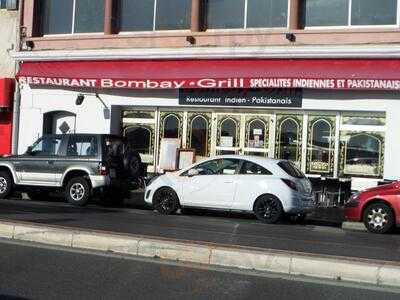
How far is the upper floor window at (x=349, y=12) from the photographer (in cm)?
1944

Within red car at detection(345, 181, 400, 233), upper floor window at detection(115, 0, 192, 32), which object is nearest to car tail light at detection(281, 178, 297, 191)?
red car at detection(345, 181, 400, 233)

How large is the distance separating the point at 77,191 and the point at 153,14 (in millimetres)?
7529

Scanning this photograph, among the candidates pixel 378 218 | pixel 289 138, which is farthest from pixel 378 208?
pixel 289 138

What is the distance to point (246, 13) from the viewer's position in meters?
21.3

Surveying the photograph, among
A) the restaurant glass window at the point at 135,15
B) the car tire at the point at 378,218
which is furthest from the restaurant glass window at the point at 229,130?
the car tire at the point at 378,218

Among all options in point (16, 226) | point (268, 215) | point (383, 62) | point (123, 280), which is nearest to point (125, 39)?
point (383, 62)

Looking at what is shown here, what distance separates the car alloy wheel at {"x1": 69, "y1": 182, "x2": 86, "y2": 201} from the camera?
17453 mm

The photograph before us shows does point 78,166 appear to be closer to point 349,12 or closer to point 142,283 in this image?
point 349,12

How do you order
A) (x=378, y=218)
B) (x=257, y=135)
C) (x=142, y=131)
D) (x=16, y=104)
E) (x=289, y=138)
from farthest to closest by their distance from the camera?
1. (x=16, y=104)
2. (x=142, y=131)
3. (x=257, y=135)
4. (x=289, y=138)
5. (x=378, y=218)

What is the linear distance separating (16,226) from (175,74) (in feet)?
39.2

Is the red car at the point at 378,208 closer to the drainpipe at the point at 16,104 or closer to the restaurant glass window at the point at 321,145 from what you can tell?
the restaurant glass window at the point at 321,145

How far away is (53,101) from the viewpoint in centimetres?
2370

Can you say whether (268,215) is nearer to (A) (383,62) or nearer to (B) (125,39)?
(A) (383,62)

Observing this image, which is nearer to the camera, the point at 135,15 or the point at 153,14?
the point at 153,14
